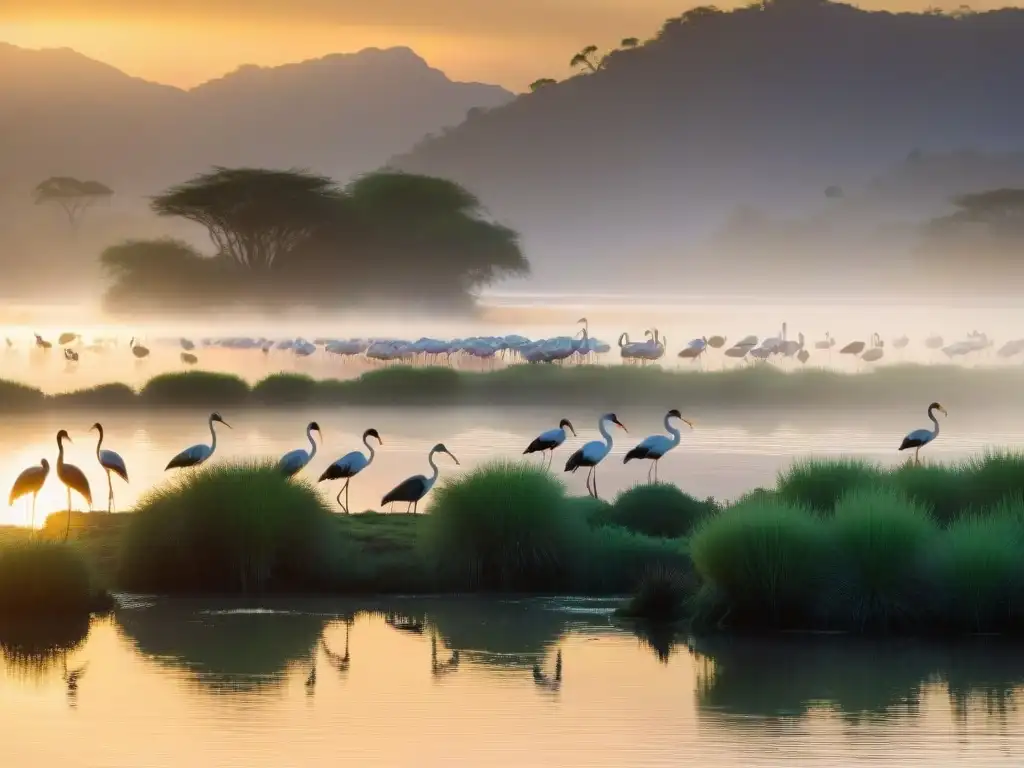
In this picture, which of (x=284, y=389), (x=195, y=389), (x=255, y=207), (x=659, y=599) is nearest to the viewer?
(x=659, y=599)

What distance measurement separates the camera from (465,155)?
169 metres

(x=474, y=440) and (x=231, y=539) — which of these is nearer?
(x=231, y=539)

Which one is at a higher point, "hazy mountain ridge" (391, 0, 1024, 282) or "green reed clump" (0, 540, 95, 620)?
"hazy mountain ridge" (391, 0, 1024, 282)

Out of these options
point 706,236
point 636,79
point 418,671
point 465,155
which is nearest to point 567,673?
point 418,671

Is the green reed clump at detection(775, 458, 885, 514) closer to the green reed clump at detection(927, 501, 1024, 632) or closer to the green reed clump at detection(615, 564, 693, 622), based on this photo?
the green reed clump at detection(615, 564, 693, 622)

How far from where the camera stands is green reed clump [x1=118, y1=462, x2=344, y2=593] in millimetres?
18172

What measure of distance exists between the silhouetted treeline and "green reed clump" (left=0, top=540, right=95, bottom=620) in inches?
1962

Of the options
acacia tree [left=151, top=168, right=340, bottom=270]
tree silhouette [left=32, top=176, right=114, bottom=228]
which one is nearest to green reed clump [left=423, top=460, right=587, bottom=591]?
acacia tree [left=151, top=168, right=340, bottom=270]

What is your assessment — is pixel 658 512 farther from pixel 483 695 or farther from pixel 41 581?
pixel 483 695

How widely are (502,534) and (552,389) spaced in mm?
30586

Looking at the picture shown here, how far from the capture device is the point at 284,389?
45.7 meters

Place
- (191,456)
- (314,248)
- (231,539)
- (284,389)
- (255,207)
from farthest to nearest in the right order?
(314,248) < (255,207) < (284,389) < (191,456) < (231,539)

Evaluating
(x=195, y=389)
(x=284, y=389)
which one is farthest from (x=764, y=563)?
(x=284, y=389)

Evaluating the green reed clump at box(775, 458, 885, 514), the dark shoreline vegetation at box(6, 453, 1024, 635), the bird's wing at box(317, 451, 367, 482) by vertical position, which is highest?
the bird's wing at box(317, 451, 367, 482)
